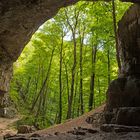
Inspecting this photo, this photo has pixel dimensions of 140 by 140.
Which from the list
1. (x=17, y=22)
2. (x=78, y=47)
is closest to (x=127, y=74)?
(x=17, y=22)

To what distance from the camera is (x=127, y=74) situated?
14617 millimetres

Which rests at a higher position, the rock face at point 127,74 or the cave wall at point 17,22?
the cave wall at point 17,22

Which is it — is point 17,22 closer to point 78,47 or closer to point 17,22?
point 17,22

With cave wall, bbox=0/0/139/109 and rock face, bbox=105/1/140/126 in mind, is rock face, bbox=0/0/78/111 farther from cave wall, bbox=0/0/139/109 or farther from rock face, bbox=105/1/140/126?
rock face, bbox=105/1/140/126

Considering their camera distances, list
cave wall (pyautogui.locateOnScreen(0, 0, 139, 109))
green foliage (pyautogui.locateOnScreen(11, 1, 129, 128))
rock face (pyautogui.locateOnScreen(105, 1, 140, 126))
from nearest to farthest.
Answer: rock face (pyautogui.locateOnScreen(105, 1, 140, 126)) < cave wall (pyautogui.locateOnScreen(0, 0, 139, 109)) < green foliage (pyautogui.locateOnScreen(11, 1, 129, 128))

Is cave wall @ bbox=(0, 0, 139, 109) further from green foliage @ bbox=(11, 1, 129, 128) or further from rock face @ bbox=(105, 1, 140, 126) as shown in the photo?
green foliage @ bbox=(11, 1, 129, 128)

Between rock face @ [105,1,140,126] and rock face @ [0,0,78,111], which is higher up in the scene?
rock face @ [0,0,78,111]

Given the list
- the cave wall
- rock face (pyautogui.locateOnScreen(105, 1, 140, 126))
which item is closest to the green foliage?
the cave wall

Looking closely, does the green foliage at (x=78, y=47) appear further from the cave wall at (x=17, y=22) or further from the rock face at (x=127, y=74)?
the rock face at (x=127, y=74)

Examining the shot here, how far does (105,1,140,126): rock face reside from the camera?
42.8ft

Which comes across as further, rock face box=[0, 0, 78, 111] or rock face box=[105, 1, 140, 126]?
rock face box=[0, 0, 78, 111]

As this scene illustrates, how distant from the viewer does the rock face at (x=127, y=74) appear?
1303 cm

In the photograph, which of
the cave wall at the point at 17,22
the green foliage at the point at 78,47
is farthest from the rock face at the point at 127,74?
the green foliage at the point at 78,47

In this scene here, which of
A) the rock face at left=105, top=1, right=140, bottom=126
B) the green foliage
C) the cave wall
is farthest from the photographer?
the green foliage
